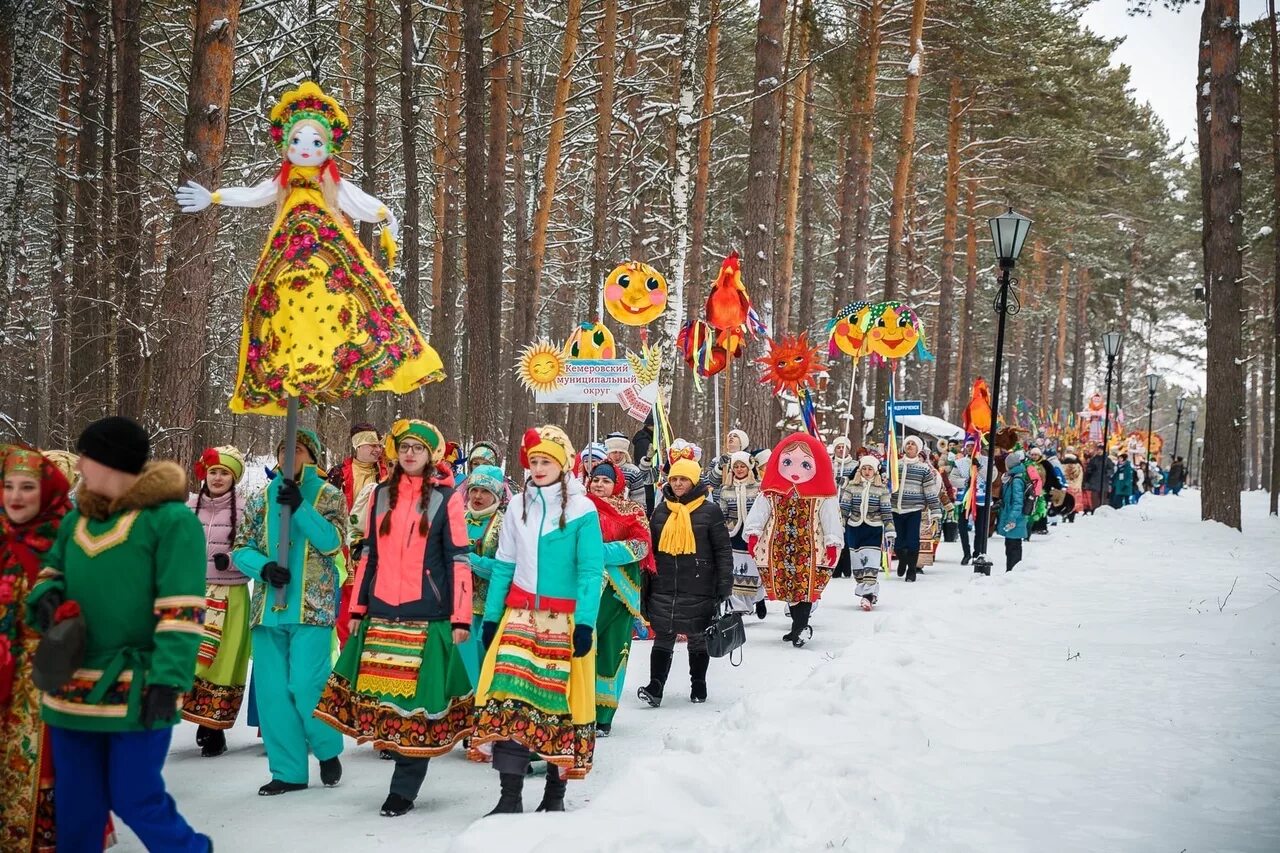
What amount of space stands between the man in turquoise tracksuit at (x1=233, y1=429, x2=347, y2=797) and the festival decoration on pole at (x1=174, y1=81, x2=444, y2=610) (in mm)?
114

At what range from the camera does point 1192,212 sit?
167ft

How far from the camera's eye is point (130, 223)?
38.9 ft

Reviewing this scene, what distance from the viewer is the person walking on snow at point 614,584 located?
7.32 meters

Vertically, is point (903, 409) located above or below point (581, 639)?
above

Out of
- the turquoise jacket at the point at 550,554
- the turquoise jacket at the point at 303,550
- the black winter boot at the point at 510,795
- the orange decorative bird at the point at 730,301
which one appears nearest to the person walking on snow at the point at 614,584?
the turquoise jacket at the point at 550,554

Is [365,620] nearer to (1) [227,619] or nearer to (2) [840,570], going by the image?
(1) [227,619]

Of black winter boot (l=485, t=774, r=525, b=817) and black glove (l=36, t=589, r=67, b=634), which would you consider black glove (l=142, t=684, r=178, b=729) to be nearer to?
black glove (l=36, t=589, r=67, b=634)

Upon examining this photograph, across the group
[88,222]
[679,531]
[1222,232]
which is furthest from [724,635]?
[1222,232]

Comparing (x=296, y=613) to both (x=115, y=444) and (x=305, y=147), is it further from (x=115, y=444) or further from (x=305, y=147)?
(x=305, y=147)

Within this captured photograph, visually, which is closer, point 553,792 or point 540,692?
point 540,692

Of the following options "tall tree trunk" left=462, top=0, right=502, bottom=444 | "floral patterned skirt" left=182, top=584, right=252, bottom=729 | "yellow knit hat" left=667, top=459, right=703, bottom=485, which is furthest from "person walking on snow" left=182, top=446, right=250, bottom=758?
"tall tree trunk" left=462, top=0, right=502, bottom=444

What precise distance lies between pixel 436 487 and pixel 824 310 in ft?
164

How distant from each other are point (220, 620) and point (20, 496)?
2.57m

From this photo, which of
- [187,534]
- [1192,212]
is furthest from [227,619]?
[1192,212]
